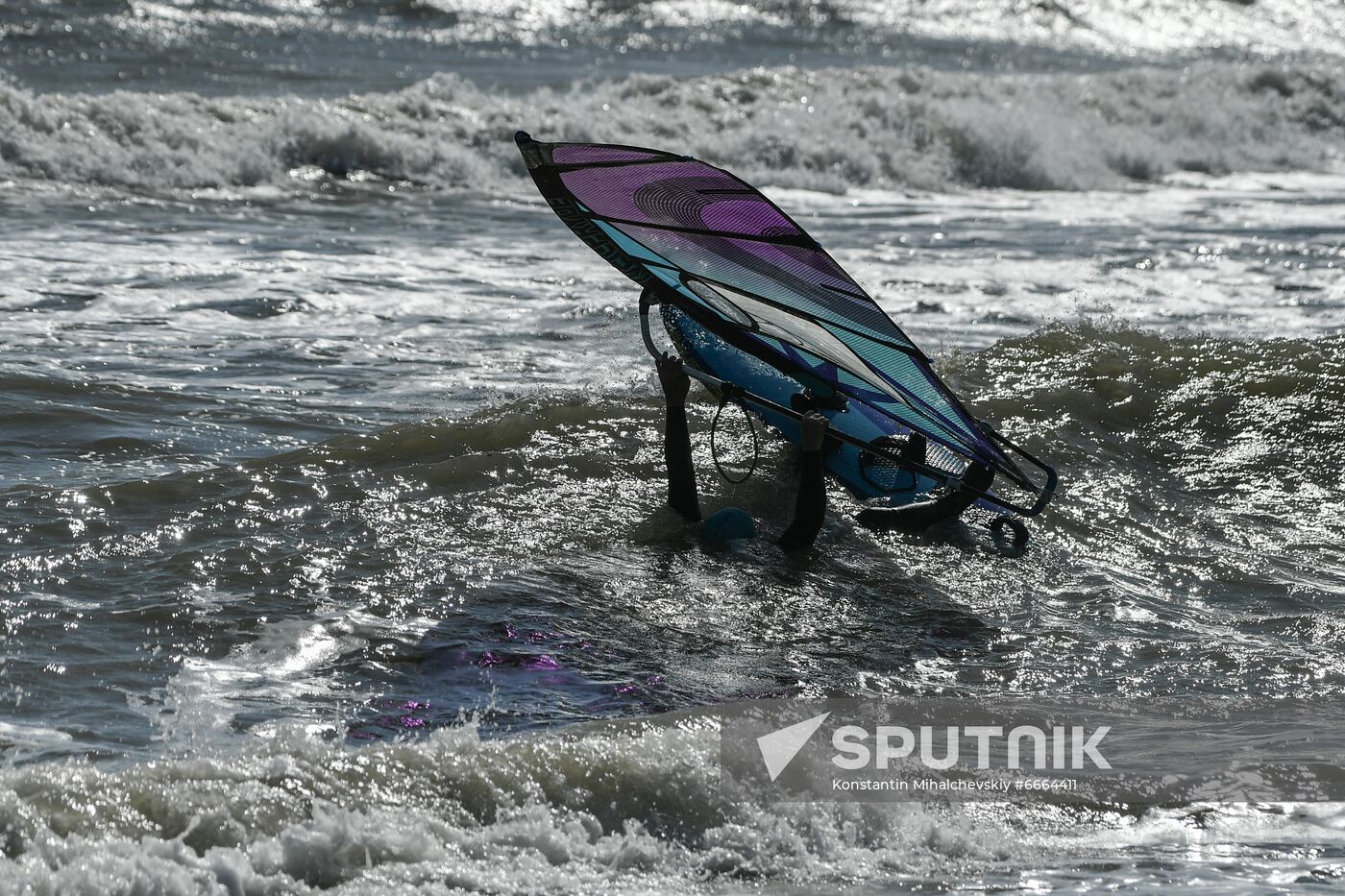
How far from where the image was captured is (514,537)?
5.97 m

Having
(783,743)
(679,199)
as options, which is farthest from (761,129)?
(783,743)

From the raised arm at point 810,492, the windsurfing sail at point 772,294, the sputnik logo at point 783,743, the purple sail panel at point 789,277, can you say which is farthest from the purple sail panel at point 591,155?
the sputnik logo at point 783,743

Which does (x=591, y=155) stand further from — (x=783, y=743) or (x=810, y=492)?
(x=783, y=743)

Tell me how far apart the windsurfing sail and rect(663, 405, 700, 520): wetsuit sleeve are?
1.48 feet

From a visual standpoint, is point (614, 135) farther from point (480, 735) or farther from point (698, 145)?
point (480, 735)

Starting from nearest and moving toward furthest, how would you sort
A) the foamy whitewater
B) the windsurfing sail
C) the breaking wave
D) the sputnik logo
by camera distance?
the foamy whitewater
the sputnik logo
the windsurfing sail
the breaking wave

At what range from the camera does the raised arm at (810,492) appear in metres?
5.63

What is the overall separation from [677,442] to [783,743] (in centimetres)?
191

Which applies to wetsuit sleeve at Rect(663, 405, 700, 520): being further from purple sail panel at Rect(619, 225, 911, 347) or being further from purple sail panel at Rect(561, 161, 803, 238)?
purple sail panel at Rect(561, 161, 803, 238)

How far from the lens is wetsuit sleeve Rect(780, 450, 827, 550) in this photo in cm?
575

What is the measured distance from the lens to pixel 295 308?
970 cm

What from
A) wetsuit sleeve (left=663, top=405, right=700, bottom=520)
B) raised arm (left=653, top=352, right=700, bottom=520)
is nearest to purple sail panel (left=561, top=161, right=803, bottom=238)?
raised arm (left=653, top=352, right=700, bottom=520)

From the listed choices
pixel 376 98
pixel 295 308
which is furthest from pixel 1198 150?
pixel 295 308

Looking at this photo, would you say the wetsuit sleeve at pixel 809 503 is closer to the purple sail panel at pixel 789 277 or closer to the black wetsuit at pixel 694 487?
the black wetsuit at pixel 694 487
